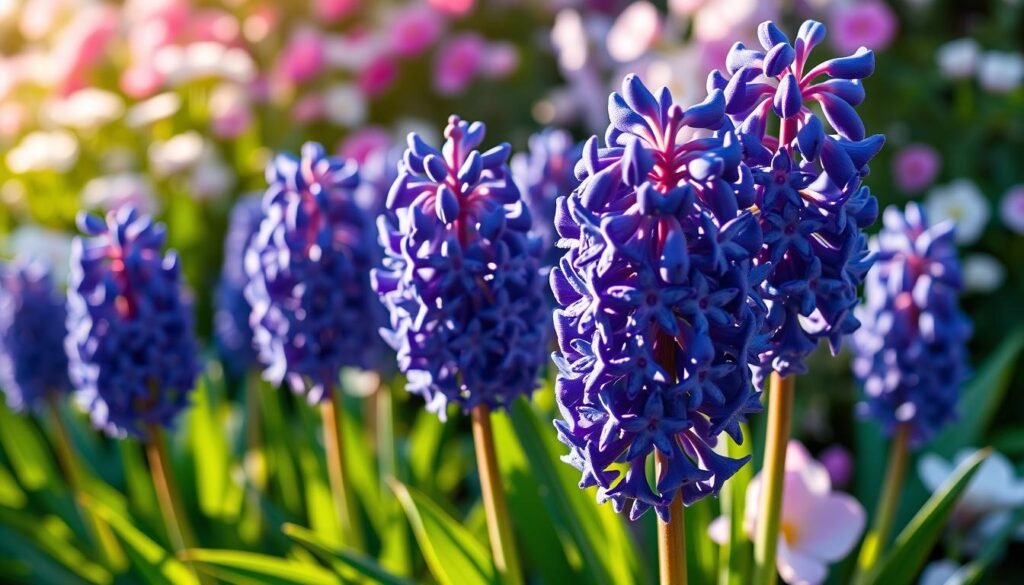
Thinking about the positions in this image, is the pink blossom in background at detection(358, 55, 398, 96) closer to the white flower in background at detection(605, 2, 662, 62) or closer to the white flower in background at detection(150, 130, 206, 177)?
the white flower in background at detection(150, 130, 206, 177)

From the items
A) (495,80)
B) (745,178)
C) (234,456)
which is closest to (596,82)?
(495,80)

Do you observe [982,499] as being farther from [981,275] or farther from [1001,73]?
[1001,73]

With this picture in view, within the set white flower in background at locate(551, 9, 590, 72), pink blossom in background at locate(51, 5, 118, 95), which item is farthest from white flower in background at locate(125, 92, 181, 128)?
white flower in background at locate(551, 9, 590, 72)

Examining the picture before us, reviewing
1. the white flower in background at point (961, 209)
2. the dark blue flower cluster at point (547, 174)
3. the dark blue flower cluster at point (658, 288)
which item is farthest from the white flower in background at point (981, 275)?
the dark blue flower cluster at point (658, 288)

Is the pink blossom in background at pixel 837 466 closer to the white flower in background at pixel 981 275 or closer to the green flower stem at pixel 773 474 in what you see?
the white flower in background at pixel 981 275

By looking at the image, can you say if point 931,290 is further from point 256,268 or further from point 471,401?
point 256,268
